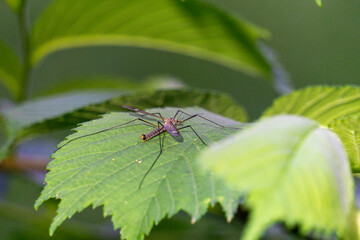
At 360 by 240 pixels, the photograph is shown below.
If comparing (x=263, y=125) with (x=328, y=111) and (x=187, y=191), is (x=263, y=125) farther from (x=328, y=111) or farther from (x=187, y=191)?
(x=328, y=111)

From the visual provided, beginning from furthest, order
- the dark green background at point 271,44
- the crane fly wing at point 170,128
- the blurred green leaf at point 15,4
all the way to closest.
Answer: the dark green background at point 271,44 < the blurred green leaf at point 15,4 < the crane fly wing at point 170,128

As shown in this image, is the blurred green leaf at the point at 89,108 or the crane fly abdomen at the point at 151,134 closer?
the crane fly abdomen at the point at 151,134

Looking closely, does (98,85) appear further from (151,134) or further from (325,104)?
(325,104)

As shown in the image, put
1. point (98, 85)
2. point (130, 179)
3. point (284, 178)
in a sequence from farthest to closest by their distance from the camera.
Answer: point (98, 85), point (130, 179), point (284, 178)

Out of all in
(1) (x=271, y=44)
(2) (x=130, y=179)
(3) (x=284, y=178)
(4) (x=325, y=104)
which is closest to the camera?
(3) (x=284, y=178)

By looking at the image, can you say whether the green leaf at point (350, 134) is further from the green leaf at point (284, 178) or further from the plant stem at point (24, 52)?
the plant stem at point (24, 52)

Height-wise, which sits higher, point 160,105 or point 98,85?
point 98,85

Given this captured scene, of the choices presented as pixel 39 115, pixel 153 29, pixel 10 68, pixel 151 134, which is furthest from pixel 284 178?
pixel 10 68

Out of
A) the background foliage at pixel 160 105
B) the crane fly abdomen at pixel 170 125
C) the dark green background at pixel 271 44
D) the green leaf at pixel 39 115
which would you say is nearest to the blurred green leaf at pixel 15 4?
the background foliage at pixel 160 105
